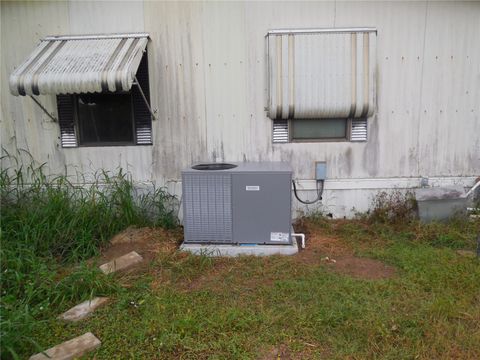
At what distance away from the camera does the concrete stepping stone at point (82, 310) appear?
264cm

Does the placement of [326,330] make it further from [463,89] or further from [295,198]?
[463,89]

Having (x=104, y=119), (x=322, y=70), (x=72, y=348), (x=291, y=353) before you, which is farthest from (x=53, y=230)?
(x=322, y=70)

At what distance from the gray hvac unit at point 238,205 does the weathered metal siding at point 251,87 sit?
95cm

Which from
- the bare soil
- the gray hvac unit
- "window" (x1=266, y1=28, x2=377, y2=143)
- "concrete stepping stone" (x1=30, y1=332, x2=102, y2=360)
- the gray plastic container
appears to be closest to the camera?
"concrete stepping stone" (x1=30, y1=332, x2=102, y2=360)

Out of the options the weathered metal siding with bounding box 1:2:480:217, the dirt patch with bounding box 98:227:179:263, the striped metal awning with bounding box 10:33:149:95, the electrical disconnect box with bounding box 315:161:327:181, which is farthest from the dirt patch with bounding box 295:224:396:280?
the striped metal awning with bounding box 10:33:149:95

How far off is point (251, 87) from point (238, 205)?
178 centimetres

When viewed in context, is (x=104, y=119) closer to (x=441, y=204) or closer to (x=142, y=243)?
(x=142, y=243)

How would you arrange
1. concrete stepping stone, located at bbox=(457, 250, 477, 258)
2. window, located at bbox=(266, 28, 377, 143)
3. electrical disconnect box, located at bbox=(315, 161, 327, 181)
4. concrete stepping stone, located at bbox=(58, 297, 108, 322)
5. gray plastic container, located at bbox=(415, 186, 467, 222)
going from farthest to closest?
1. electrical disconnect box, located at bbox=(315, 161, 327, 181)
2. gray plastic container, located at bbox=(415, 186, 467, 222)
3. window, located at bbox=(266, 28, 377, 143)
4. concrete stepping stone, located at bbox=(457, 250, 477, 258)
5. concrete stepping stone, located at bbox=(58, 297, 108, 322)

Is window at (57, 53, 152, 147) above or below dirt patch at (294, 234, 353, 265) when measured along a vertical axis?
above

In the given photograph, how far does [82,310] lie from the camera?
271 centimetres

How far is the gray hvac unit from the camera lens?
3715 mm

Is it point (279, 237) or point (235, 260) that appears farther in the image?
point (279, 237)

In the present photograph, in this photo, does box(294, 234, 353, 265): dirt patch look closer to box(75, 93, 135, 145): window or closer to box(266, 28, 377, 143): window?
box(266, 28, 377, 143): window

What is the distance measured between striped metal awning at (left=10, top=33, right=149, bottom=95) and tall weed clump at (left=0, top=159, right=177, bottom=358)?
1273mm
